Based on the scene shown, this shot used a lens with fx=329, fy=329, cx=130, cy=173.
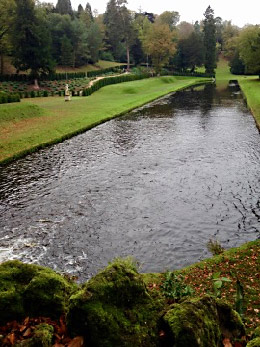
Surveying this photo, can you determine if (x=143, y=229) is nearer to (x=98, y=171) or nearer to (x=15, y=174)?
(x=98, y=171)

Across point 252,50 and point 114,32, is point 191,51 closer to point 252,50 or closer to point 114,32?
point 114,32

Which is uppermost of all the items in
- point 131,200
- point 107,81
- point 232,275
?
point 107,81

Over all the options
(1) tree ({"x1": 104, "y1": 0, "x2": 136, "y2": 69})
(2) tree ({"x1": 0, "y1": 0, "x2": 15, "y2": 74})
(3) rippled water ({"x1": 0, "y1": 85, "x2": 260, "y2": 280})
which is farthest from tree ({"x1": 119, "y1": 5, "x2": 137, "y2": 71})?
(3) rippled water ({"x1": 0, "y1": 85, "x2": 260, "y2": 280})

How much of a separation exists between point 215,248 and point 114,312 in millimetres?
8244

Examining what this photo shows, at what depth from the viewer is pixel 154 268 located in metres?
11.6

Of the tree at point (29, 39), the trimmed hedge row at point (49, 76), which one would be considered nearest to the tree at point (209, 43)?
the trimmed hedge row at point (49, 76)

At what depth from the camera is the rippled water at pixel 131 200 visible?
12.9 metres

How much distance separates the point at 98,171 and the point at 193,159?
23.8 ft

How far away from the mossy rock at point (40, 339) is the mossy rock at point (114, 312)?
359mm

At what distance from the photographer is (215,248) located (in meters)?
12.3

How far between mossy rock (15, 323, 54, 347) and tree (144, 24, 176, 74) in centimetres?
10534

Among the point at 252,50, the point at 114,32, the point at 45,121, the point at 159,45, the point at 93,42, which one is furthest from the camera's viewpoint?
the point at 114,32

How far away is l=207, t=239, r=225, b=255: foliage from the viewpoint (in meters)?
12.2

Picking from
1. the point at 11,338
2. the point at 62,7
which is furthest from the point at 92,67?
the point at 11,338
